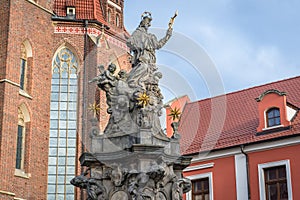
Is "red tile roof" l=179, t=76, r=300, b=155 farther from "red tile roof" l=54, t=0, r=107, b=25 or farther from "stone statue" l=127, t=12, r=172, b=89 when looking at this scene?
"stone statue" l=127, t=12, r=172, b=89

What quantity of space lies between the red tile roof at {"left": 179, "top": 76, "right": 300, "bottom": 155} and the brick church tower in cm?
341

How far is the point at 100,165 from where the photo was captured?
9.09 m

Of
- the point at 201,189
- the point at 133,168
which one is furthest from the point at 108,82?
the point at 201,189

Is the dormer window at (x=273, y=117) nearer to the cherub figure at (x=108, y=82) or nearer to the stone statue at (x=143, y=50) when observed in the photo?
the stone statue at (x=143, y=50)

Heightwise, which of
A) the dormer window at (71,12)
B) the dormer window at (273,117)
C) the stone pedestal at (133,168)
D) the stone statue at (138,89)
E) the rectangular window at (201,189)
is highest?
the dormer window at (71,12)

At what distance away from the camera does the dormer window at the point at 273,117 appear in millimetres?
19438

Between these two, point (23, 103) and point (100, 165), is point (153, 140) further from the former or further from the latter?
point (23, 103)

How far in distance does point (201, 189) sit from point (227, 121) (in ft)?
9.36

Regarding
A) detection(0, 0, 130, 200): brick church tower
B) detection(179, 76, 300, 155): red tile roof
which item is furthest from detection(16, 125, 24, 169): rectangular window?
detection(179, 76, 300, 155): red tile roof

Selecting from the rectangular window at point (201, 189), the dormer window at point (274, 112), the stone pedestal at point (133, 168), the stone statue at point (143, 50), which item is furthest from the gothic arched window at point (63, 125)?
the stone pedestal at point (133, 168)

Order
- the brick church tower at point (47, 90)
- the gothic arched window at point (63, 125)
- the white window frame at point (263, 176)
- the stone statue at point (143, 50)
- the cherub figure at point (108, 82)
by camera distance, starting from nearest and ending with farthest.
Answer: the cherub figure at point (108, 82)
the stone statue at point (143, 50)
the white window frame at point (263, 176)
the brick church tower at point (47, 90)
the gothic arched window at point (63, 125)

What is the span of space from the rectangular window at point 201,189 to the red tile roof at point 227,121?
3.50 ft

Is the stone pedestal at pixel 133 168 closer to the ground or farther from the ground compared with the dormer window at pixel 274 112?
closer to the ground

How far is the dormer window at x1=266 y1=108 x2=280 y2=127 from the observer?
19.4 metres
